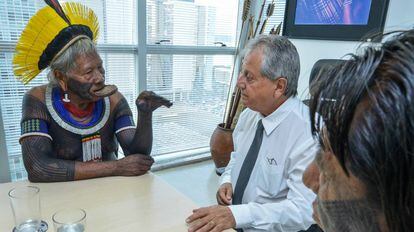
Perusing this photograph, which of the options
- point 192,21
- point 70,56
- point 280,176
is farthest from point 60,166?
point 192,21

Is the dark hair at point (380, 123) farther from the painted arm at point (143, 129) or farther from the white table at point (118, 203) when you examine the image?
the painted arm at point (143, 129)

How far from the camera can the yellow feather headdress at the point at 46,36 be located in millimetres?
1295

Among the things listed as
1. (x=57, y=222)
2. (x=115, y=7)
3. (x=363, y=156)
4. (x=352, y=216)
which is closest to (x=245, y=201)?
(x=57, y=222)

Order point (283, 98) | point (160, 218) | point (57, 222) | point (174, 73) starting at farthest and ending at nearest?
point (174, 73), point (283, 98), point (160, 218), point (57, 222)

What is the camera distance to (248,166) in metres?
1.30

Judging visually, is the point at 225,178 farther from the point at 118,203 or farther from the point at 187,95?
the point at 187,95

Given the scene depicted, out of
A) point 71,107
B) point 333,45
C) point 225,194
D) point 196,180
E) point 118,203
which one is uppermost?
point 333,45

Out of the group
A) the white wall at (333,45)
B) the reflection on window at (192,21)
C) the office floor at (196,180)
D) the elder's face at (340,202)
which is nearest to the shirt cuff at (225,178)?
the white wall at (333,45)

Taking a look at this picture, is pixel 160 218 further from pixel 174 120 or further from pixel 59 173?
pixel 174 120

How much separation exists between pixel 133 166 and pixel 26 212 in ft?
1.50

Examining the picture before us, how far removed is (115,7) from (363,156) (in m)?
2.31

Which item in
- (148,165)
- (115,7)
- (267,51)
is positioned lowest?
(148,165)

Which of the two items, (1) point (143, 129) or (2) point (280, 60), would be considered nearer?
(2) point (280, 60)

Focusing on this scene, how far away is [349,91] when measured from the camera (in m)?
0.38
